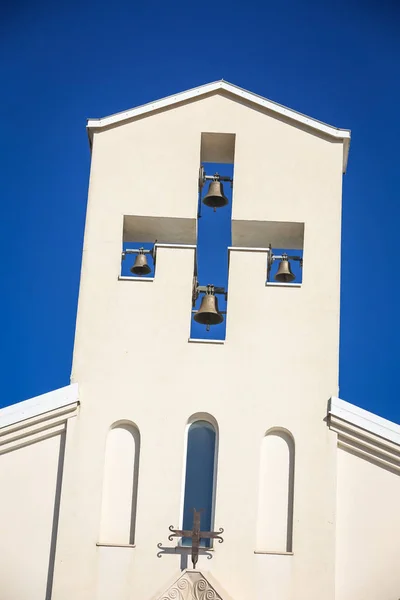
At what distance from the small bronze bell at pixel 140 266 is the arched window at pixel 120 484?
8.53 feet

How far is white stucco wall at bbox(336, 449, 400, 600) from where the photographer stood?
18.0 metres

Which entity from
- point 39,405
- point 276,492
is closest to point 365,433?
point 276,492

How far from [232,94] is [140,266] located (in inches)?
120

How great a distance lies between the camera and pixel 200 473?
736 inches

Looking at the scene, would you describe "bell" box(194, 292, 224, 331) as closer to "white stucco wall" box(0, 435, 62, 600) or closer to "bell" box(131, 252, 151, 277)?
"bell" box(131, 252, 151, 277)

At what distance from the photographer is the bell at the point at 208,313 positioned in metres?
19.8

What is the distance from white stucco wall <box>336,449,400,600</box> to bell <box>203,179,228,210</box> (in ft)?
14.7

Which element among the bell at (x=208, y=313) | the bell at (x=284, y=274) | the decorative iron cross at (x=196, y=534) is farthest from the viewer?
the bell at (x=284, y=274)

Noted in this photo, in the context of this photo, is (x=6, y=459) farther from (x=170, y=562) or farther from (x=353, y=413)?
(x=353, y=413)

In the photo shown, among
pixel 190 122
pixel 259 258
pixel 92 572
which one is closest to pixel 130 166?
pixel 190 122

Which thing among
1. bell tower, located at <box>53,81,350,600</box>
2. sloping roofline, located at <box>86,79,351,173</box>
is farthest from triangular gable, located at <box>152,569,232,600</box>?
sloping roofline, located at <box>86,79,351,173</box>

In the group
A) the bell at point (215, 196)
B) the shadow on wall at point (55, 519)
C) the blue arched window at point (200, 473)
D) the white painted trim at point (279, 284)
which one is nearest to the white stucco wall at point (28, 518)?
the shadow on wall at point (55, 519)

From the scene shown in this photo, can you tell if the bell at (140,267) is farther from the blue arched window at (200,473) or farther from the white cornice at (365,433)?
the white cornice at (365,433)

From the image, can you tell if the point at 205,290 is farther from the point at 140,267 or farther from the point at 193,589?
the point at 193,589
